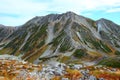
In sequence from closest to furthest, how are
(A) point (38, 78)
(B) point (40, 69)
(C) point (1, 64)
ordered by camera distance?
1. (A) point (38, 78)
2. (B) point (40, 69)
3. (C) point (1, 64)

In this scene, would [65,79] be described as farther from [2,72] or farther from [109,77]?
[2,72]

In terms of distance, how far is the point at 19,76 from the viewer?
63344mm

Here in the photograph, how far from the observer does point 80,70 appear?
6706 cm

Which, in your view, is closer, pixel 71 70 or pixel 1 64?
pixel 71 70

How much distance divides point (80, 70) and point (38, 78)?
11.0 m

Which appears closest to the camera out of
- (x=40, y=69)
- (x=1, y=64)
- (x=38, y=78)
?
(x=38, y=78)

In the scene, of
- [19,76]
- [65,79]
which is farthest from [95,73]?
[19,76]

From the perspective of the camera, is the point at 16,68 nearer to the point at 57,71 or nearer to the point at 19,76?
the point at 19,76

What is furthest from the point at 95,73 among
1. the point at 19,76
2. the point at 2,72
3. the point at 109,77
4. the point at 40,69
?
the point at 2,72

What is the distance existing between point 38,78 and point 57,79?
4.31m

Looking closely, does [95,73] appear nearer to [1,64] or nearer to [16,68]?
[16,68]

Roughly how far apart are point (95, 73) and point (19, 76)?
17925 mm

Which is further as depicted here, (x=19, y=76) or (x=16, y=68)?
(x=16, y=68)

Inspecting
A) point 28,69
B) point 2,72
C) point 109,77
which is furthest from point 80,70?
point 2,72
